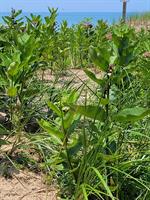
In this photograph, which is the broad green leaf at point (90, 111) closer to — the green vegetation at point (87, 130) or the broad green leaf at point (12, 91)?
the green vegetation at point (87, 130)

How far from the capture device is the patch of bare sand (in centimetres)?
170

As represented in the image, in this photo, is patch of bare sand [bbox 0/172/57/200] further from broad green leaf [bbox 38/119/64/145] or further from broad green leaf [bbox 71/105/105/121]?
broad green leaf [bbox 71/105/105/121]

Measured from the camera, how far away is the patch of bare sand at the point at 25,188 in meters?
1.70

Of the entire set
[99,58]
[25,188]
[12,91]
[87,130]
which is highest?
[99,58]

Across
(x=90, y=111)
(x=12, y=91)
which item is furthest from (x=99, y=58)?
(x=12, y=91)

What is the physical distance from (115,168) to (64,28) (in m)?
3.15

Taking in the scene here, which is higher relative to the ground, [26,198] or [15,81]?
[15,81]

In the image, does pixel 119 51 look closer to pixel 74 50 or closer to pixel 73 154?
pixel 73 154

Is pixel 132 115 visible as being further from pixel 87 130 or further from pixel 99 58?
pixel 87 130

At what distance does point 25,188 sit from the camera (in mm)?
1756

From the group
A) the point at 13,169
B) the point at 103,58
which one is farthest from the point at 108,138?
the point at 13,169

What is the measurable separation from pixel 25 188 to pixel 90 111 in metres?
0.41

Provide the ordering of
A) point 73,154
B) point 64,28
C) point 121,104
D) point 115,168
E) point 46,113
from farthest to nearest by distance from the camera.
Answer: point 64,28 < point 46,113 < point 121,104 < point 73,154 < point 115,168

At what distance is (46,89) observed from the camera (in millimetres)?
2318
